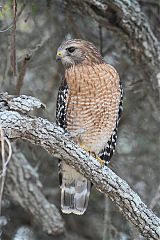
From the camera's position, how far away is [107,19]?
15.7ft

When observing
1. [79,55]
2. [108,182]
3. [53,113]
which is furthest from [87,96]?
[53,113]

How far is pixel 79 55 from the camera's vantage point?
15.3 feet

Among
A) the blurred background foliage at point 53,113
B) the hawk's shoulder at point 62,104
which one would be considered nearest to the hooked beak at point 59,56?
the hawk's shoulder at point 62,104

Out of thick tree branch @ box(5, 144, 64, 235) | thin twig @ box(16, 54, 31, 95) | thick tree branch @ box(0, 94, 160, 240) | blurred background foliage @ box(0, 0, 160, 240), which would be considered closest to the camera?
thick tree branch @ box(0, 94, 160, 240)

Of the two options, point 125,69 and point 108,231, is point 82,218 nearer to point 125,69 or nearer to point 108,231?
point 108,231

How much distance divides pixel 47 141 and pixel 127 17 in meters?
1.57

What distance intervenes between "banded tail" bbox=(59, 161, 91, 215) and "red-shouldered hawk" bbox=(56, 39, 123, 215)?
1.18 ft

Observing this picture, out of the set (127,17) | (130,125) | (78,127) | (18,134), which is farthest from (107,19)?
(18,134)

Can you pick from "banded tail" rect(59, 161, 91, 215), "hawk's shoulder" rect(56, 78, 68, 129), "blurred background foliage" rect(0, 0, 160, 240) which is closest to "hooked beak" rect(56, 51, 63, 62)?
"hawk's shoulder" rect(56, 78, 68, 129)

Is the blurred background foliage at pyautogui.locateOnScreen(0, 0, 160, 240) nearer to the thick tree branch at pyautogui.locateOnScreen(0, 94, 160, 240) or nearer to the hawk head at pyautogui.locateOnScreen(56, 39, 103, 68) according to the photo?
the hawk head at pyautogui.locateOnScreen(56, 39, 103, 68)

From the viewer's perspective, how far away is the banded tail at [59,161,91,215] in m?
4.95

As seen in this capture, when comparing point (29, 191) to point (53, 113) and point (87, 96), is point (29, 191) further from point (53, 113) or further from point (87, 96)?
point (87, 96)

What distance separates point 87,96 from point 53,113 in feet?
4.10

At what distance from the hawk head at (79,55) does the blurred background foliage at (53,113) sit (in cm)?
63
